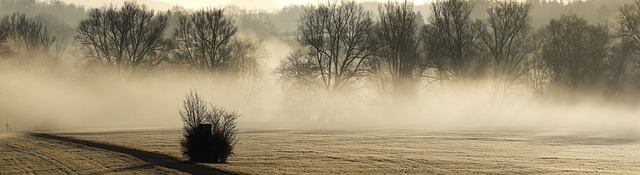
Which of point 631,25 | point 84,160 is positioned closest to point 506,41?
point 631,25

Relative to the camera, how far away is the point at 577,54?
87938 mm

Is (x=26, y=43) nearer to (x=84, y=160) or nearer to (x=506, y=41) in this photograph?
(x=506, y=41)

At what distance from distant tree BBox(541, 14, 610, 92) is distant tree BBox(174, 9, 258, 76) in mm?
36797

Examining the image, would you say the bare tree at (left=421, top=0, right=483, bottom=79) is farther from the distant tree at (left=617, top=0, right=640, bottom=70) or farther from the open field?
the open field

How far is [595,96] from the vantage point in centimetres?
9062

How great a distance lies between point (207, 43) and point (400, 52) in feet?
75.1

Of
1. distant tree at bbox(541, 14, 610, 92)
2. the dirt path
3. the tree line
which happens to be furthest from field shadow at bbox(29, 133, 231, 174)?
distant tree at bbox(541, 14, 610, 92)

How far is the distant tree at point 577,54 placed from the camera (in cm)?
8800

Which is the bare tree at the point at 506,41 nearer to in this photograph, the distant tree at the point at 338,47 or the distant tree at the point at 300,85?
the distant tree at the point at 338,47

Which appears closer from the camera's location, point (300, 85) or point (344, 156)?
point (344, 156)

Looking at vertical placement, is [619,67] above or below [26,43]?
below

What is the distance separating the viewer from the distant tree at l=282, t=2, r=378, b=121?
293 ft

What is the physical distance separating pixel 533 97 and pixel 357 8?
75.8ft

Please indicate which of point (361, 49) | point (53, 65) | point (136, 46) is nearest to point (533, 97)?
point (361, 49)
